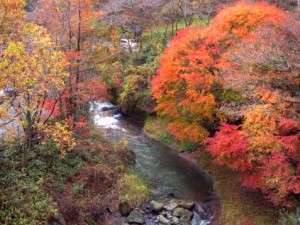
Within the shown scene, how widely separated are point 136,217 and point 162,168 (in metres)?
8.31

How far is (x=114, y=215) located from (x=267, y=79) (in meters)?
12.9

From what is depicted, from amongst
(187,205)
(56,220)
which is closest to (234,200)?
(187,205)

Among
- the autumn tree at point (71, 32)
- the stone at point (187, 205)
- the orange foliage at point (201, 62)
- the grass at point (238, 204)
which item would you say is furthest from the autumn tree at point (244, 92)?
the autumn tree at point (71, 32)

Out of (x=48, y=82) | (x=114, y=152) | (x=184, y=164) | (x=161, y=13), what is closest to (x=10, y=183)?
(x=48, y=82)

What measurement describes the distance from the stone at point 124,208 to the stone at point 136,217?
28cm

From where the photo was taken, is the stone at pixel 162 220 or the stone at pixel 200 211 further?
the stone at pixel 200 211

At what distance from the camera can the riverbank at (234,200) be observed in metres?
27.2

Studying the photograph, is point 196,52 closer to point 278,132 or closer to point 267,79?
point 267,79

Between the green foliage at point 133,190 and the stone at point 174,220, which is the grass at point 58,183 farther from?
the stone at point 174,220

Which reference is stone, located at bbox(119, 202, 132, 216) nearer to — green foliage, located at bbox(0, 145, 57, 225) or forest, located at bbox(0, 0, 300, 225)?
forest, located at bbox(0, 0, 300, 225)

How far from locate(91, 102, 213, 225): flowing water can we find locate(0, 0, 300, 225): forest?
15cm

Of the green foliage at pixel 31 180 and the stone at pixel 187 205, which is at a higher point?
the green foliage at pixel 31 180

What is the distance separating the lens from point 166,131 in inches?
1673

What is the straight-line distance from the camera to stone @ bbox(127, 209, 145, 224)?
2766 cm
